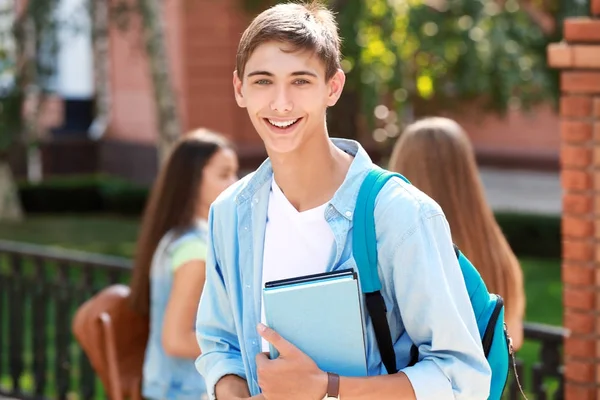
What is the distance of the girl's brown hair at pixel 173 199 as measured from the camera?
166 inches

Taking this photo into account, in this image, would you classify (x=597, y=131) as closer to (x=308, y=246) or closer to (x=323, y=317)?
(x=308, y=246)

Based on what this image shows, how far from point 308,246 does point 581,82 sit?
85.9 inches

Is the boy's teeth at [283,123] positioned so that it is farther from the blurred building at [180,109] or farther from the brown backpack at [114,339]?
the blurred building at [180,109]

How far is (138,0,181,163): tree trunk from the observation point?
1345 cm

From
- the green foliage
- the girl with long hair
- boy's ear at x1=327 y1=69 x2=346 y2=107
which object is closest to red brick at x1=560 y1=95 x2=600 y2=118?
the girl with long hair

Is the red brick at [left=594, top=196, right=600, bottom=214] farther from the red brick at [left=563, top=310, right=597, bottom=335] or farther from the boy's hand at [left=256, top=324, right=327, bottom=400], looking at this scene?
the boy's hand at [left=256, top=324, right=327, bottom=400]

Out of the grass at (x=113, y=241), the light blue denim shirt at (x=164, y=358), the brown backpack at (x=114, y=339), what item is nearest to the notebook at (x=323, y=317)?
the light blue denim shirt at (x=164, y=358)

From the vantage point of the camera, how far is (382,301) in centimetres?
231

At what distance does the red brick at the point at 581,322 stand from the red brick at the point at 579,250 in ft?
0.68

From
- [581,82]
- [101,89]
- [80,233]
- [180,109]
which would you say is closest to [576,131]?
[581,82]

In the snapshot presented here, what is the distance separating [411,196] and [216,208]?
530mm

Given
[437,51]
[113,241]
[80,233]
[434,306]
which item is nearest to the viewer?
[434,306]

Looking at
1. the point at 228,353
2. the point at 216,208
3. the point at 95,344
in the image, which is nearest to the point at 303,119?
the point at 216,208

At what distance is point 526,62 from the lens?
13.3 metres
